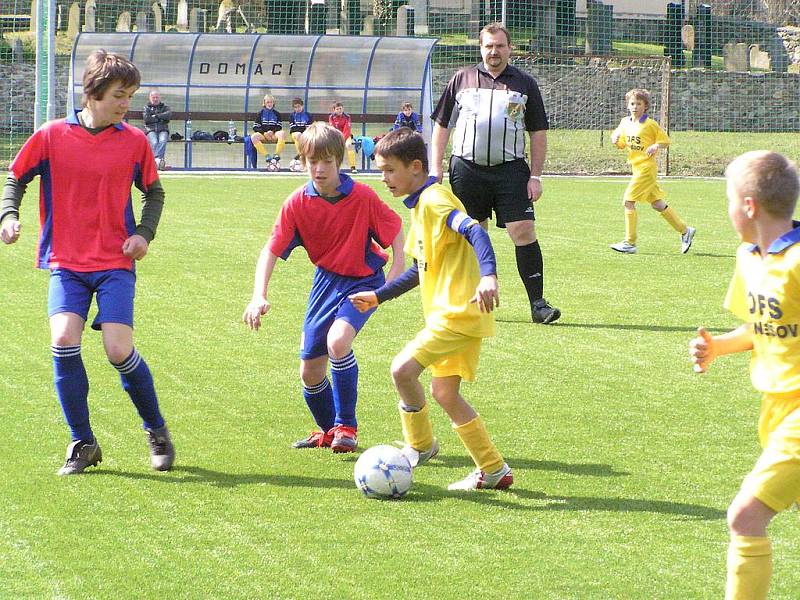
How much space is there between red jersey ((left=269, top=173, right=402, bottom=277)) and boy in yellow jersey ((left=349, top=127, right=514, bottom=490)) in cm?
67

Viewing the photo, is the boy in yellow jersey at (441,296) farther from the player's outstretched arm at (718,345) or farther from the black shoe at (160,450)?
the player's outstretched arm at (718,345)

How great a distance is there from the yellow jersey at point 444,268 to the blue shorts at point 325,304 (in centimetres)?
77

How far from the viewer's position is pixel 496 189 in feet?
31.7

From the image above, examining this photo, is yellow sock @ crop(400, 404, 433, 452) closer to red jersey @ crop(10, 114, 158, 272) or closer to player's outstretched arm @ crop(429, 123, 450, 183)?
red jersey @ crop(10, 114, 158, 272)

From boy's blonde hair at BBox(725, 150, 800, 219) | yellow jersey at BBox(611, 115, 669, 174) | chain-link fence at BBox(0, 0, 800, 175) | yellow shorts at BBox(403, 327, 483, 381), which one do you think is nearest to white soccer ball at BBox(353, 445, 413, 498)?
yellow shorts at BBox(403, 327, 483, 381)

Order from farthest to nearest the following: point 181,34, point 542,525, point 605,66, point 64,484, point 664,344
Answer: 1. point 605,66
2. point 181,34
3. point 664,344
4. point 64,484
5. point 542,525

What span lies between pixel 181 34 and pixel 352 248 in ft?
86.5

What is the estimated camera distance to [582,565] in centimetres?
447

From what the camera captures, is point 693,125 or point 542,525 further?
point 693,125

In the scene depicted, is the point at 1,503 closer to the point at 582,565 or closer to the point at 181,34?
the point at 582,565

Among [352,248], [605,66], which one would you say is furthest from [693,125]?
[352,248]

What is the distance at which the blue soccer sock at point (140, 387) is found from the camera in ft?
18.6

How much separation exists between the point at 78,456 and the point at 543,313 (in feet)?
15.9

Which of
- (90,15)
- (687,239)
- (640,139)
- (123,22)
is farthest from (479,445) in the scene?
(123,22)
